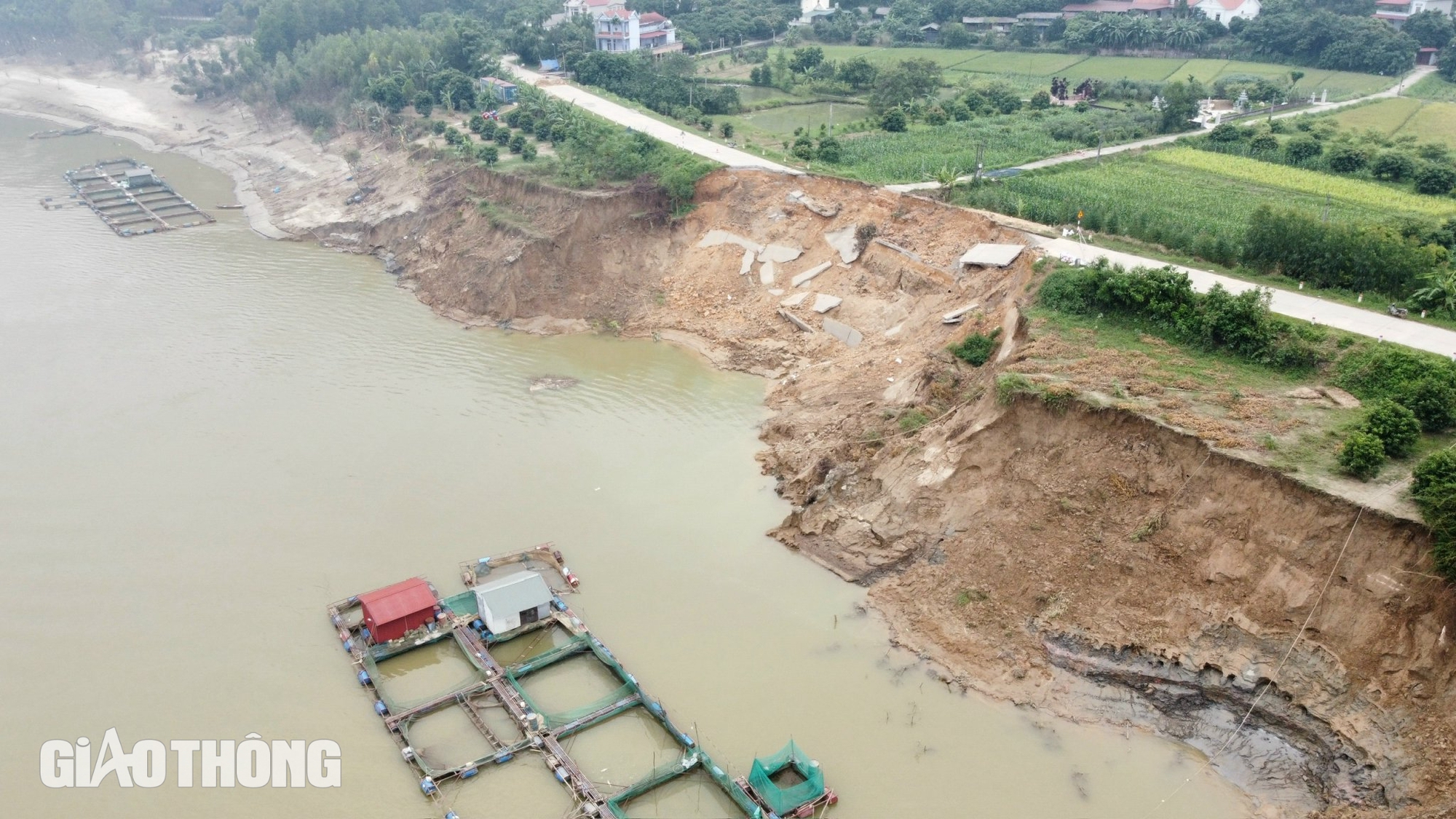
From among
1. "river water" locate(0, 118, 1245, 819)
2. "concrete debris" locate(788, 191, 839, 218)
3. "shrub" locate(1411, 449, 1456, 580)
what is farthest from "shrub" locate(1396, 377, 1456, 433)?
"concrete debris" locate(788, 191, 839, 218)

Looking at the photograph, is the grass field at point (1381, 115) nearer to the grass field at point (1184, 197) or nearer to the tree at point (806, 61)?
the grass field at point (1184, 197)

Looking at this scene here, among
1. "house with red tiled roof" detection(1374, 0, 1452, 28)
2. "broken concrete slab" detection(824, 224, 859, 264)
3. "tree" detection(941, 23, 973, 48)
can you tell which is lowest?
"broken concrete slab" detection(824, 224, 859, 264)

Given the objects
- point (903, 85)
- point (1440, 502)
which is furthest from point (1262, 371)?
point (903, 85)

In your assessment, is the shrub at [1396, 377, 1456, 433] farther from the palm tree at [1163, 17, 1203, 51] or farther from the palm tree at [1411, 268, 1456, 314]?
the palm tree at [1163, 17, 1203, 51]

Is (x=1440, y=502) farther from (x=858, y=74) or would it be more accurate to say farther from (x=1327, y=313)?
(x=858, y=74)

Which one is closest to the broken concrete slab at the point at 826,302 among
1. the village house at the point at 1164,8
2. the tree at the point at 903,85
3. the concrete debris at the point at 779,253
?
the concrete debris at the point at 779,253

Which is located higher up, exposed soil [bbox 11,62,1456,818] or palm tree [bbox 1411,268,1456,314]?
palm tree [bbox 1411,268,1456,314]
